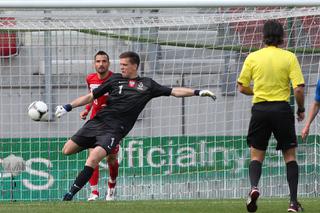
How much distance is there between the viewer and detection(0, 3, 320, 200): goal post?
46.8ft

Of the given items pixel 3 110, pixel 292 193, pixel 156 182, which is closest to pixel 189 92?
pixel 292 193

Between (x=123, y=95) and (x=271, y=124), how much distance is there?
266 centimetres

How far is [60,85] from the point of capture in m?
14.3

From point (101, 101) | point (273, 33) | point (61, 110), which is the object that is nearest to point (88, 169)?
point (61, 110)

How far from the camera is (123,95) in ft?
39.4

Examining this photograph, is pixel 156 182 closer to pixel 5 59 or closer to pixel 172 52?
pixel 172 52

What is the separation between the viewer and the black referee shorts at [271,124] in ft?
32.2

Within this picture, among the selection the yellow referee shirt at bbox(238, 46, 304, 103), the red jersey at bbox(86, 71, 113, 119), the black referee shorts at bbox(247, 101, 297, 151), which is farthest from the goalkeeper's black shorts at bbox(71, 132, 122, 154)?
the yellow referee shirt at bbox(238, 46, 304, 103)

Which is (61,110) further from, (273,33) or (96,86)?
(273,33)

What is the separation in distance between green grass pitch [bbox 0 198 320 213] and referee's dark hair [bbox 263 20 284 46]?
172cm

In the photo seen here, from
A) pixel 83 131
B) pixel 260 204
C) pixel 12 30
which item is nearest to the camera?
pixel 260 204

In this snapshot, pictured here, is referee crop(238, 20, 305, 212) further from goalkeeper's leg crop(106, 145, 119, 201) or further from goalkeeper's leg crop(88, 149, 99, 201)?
goalkeeper's leg crop(88, 149, 99, 201)

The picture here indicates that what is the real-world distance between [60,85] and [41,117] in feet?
8.68

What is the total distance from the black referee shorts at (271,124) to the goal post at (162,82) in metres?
4.37
